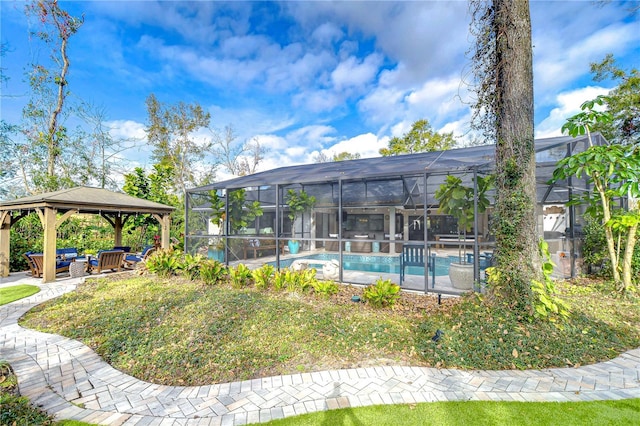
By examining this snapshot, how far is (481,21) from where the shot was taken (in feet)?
14.5

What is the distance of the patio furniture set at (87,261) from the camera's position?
8125mm

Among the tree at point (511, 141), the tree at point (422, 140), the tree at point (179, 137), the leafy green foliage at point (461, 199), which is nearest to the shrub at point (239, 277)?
the leafy green foliage at point (461, 199)

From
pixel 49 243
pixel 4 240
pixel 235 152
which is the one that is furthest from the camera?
pixel 235 152

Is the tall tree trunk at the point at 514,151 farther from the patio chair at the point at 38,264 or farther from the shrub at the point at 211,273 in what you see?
the patio chair at the point at 38,264

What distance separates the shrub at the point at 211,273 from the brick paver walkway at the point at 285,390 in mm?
3172

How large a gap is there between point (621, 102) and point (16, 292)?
71.5ft

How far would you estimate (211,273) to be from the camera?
257 inches

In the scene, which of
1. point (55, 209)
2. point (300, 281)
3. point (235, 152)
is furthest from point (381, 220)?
point (235, 152)

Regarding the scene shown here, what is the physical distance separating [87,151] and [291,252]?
1357 cm

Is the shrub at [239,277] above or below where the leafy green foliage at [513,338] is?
above

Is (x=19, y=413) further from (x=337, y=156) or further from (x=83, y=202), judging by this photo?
(x=337, y=156)

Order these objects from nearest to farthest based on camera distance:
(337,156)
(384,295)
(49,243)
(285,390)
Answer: (285,390) < (384,295) < (49,243) < (337,156)

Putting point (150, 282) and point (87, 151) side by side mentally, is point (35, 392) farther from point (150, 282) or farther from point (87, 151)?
point (87, 151)

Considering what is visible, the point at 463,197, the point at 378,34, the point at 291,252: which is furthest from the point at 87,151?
the point at 463,197
